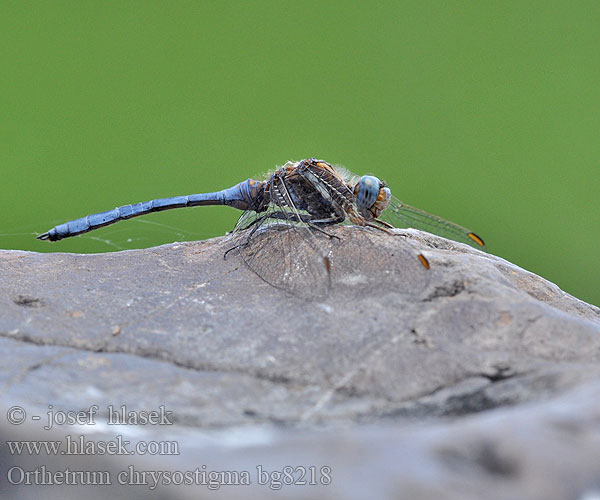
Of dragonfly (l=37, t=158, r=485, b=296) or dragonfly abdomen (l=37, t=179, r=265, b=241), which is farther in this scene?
dragonfly abdomen (l=37, t=179, r=265, b=241)

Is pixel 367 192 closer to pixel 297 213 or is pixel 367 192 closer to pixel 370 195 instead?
pixel 370 195

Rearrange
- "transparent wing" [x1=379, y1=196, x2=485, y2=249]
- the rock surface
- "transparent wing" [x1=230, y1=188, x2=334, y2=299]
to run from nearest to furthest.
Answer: the rock surface → "transparent wing" [x1=230, y1=188, x2=334, y2=299] → "transparent wing" [x1=379, y1=196, x2=485, y2=249]

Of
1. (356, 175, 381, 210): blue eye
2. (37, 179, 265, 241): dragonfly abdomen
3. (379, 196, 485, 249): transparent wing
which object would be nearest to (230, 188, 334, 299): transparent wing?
(37, 179, 265, 241): dragonfly abdomen

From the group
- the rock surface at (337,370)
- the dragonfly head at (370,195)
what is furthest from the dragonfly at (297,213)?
the rock surface at (337,370)

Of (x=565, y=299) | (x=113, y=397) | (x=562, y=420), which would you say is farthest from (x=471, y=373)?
(x=565, y=299)

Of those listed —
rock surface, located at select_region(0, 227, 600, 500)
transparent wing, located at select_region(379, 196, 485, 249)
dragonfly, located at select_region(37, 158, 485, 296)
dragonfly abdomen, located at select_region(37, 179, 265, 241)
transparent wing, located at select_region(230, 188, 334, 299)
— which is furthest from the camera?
dragonfly abdomen, located at select_region(37, 179, 265, 241)

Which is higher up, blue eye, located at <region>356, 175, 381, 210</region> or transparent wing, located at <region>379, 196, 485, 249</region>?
blue eye, located at <region>356, 175, 381, 210</region>

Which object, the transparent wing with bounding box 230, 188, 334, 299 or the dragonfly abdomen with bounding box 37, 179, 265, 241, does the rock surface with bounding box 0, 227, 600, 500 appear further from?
the dragonfly abdomen with bounding box 37, 179, 265, 241

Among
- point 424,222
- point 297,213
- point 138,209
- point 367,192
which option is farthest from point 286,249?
point 138,209
